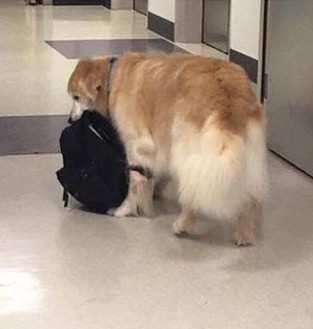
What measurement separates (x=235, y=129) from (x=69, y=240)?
0.76 meters

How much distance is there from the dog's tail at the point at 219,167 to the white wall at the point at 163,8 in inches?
197

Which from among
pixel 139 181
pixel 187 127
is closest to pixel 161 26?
pixel 139 181

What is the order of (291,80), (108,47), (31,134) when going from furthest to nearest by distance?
(108,47) → (31,134) → (291,80)

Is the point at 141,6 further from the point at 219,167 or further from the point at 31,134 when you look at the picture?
the point at 219,167

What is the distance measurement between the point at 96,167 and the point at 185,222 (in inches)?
18.0

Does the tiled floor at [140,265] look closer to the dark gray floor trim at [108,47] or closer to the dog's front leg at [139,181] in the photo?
the dog's front leg at [139,181]

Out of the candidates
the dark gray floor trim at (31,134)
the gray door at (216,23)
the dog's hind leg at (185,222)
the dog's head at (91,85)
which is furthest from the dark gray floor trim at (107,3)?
the dog's hind leg at (185,222)

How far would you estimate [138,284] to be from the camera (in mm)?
2916

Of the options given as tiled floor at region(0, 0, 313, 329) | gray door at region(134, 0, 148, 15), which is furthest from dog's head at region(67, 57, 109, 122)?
gray door at region(134, 0, 148, 15)

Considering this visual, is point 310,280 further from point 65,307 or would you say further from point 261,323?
point 65,307

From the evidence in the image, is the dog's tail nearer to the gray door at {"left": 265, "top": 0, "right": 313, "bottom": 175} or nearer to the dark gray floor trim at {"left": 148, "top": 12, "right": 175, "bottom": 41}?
the gray door at {"left": 265, "top": 0, "right": 313, "bottom": 175}

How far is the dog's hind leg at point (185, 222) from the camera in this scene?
131 inches

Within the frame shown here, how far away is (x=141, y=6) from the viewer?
10.1 meters

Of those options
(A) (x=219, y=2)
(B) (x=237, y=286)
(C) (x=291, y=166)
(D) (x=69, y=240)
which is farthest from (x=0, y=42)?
(B) (x=237, y=286)
